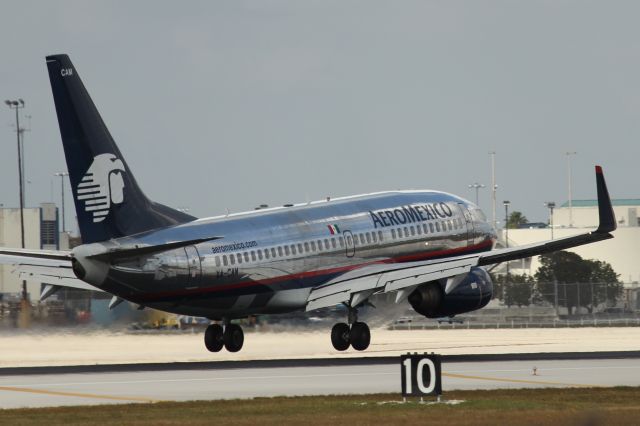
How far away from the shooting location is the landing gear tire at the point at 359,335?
6034 cm

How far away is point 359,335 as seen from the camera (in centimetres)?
6038

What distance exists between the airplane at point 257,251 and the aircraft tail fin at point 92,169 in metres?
0.03

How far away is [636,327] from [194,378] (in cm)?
5775

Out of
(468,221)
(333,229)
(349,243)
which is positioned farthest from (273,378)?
(468,221)

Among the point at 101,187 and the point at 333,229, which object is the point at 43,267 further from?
the point at 333,229

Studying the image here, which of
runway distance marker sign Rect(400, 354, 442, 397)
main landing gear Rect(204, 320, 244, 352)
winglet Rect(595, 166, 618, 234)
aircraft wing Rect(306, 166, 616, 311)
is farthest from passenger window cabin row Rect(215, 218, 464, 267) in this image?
runway distance marker sign Rect(400, 354, 442, 397)

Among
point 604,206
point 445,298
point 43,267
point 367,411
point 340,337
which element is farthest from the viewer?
point 340,337

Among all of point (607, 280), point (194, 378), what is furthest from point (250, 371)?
point (607, 280)

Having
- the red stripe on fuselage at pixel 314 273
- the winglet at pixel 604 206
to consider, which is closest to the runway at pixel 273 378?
the red stripe on fuselage at pixel 314 273

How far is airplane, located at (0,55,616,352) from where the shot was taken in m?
51.2

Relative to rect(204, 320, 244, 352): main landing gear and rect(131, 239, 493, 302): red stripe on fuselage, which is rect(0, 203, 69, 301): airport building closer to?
rect(131, 239, 493, 302): red stripe on fuselage

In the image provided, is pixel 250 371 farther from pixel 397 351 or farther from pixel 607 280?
pixel 607 280

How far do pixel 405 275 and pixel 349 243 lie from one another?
168 inches

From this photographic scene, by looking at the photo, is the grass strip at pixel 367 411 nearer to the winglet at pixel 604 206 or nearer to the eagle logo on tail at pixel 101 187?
the winglet at pixel 604 206
